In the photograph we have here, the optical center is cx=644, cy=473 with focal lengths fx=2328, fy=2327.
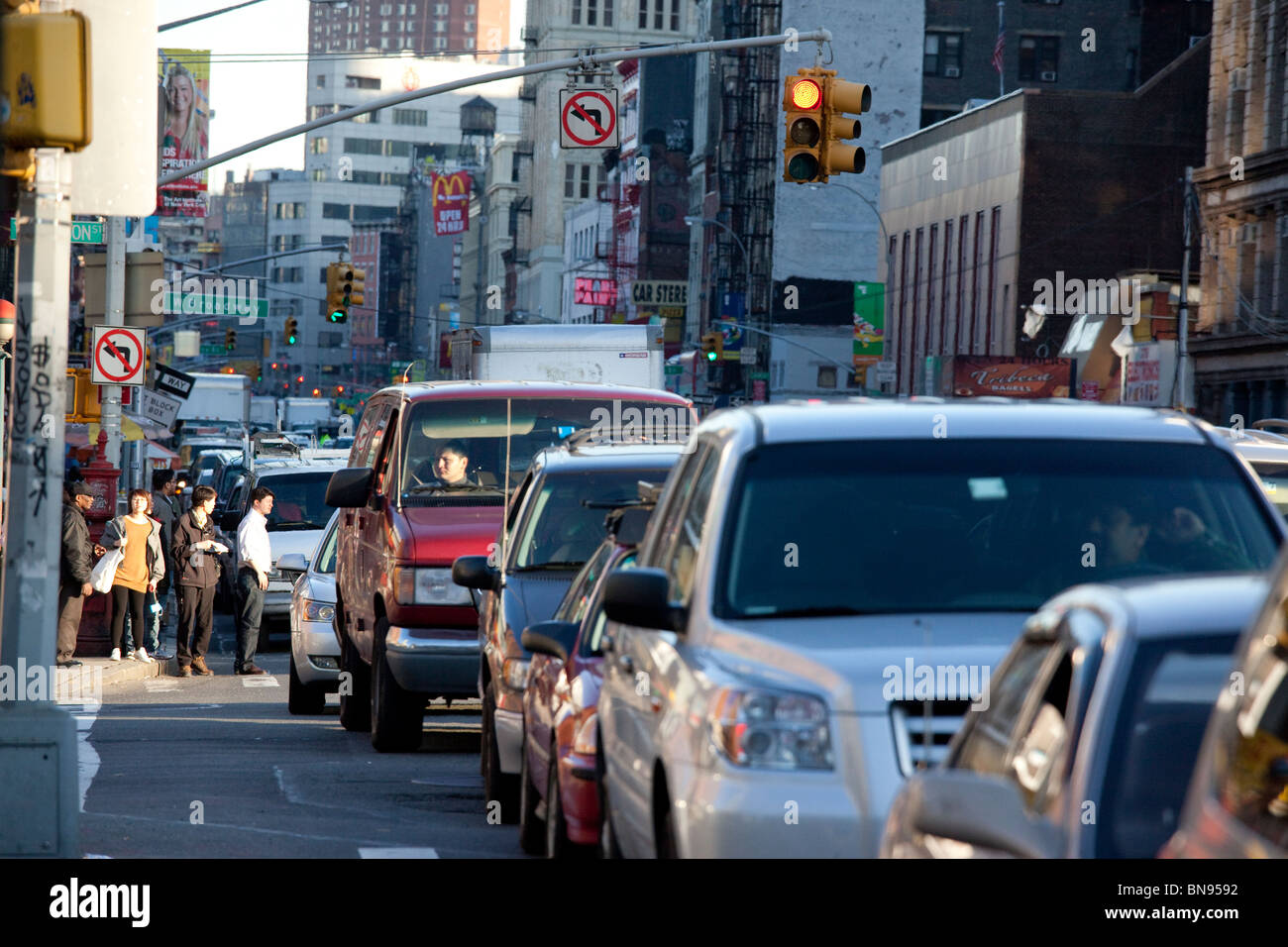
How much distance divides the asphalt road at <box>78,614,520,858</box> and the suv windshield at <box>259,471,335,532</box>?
905 cm

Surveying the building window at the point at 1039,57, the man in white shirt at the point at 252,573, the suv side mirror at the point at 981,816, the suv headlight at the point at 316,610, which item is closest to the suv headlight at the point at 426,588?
the suv headlight at the point at 316,610

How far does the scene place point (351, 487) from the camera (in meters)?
14.9

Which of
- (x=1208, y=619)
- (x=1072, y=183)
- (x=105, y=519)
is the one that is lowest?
(x=105, y=519)

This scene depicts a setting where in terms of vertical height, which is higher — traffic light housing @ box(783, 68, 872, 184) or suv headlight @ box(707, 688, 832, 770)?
traffic light housing @ box(783, 68, 872, 184)

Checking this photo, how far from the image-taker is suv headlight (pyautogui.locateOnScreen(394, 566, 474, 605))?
14.1m

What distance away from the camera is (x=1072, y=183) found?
73.5m

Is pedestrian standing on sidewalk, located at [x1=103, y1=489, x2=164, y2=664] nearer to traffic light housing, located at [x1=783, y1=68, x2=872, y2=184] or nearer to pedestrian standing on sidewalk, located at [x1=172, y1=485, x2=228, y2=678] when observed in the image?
pedestrian standing on sidewalk, located at [x1=172, y1=485, x2=228, y2=678]

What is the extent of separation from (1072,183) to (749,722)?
69638mm

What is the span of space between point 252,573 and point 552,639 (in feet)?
49.9

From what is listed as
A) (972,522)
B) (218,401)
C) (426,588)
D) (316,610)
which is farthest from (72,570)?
(218,401)

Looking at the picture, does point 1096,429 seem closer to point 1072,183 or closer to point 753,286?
point 1072,183

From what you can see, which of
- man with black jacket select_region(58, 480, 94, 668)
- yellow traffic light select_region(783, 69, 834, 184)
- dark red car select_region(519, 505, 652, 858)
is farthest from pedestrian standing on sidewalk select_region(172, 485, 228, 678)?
dark red car select_region(519, 505, 652, 858)

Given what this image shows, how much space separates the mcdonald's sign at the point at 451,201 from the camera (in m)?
189
